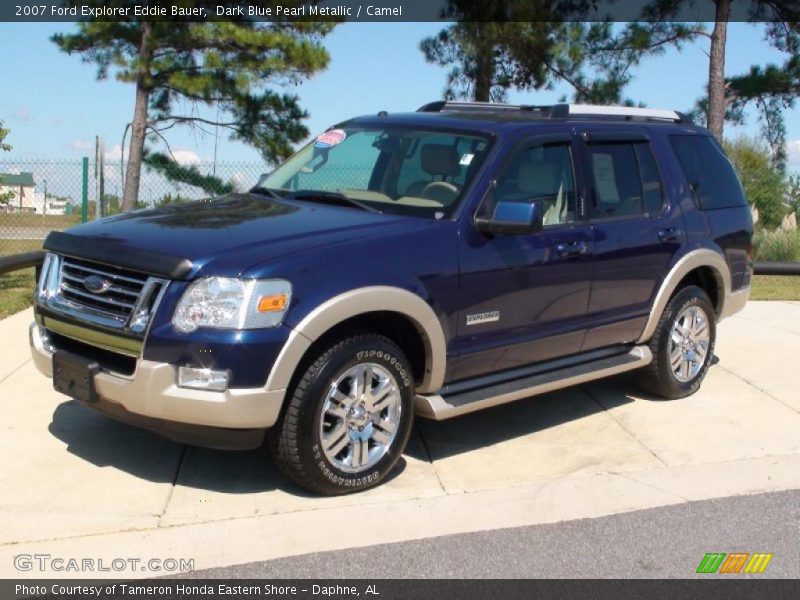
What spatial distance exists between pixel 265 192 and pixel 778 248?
1147cm

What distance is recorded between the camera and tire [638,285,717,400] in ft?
22.9

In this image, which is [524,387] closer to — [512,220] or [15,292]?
[512,220]

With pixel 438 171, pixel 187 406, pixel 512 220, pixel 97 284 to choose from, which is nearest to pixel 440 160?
pixel 438 171

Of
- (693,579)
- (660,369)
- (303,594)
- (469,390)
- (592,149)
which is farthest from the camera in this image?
(660,369)

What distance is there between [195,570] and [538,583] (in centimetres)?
145

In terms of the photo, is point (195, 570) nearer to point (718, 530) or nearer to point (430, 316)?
point (430, 316)

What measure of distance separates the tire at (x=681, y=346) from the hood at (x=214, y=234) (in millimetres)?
2379

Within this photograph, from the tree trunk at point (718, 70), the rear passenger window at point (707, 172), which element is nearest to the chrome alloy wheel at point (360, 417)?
the rear passenger window at point (707, 172)

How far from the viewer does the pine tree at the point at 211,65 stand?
17.8m

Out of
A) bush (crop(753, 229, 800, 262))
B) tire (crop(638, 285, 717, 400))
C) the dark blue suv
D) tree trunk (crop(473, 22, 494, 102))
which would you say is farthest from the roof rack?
tree trunk (crop(473, 22, 494, 102))

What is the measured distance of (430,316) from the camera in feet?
17.3

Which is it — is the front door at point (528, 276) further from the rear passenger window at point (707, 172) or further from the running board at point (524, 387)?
the rear passenger window at point (707, 172)

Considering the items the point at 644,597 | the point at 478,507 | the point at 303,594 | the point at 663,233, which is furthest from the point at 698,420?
the point at 303,594

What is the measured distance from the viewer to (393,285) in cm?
509
